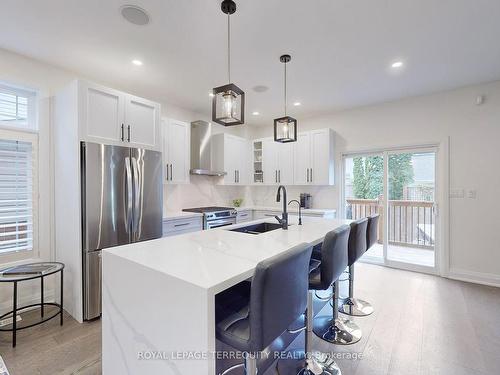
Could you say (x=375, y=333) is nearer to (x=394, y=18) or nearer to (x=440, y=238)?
(x=440, y=238)

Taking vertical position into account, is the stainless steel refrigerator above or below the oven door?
above

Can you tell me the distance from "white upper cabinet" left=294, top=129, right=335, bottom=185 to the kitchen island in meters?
2.95

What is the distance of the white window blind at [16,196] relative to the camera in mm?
2586

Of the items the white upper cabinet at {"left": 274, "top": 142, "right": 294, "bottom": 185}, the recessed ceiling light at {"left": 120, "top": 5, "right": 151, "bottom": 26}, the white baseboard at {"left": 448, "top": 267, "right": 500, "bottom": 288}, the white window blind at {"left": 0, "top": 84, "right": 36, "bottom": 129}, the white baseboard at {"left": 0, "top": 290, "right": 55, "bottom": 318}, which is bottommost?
the white baseboard at {"left": 448, "top": 267, "right": 500, "bottom": 288}

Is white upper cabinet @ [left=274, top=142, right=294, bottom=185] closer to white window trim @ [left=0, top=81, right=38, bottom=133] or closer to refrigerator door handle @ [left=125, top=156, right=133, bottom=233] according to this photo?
refrigerator door handle @ [left=125, top=156, right=133, bottom=233]

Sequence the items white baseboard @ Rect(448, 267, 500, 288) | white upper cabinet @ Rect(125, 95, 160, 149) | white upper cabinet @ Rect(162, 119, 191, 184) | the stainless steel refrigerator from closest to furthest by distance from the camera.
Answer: the stainless steel refrigerator → white upper cabinet @ Rect(125, 95, 160, 149) → white baseboard @ Rect(448, 267, 500, 288) → white upper cabinet @ Rect(162, 119, 191, 184)

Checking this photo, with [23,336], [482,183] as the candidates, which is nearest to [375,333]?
[482,183]

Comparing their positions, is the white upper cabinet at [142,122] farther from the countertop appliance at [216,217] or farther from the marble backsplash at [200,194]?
the countertop appliance at [216,217]

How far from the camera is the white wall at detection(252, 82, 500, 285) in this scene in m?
3.48

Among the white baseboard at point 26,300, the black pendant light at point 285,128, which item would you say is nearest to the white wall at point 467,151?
the black pendant light at point 285,128

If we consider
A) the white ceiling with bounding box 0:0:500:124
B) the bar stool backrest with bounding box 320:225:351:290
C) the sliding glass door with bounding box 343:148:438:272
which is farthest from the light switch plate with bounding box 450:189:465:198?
the bar stool backrest with bounding box 320:225:351:290

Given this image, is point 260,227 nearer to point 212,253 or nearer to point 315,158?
point 212,253

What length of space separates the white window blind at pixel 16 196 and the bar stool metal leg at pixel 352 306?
11.6 feet

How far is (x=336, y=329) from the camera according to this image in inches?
91.7
